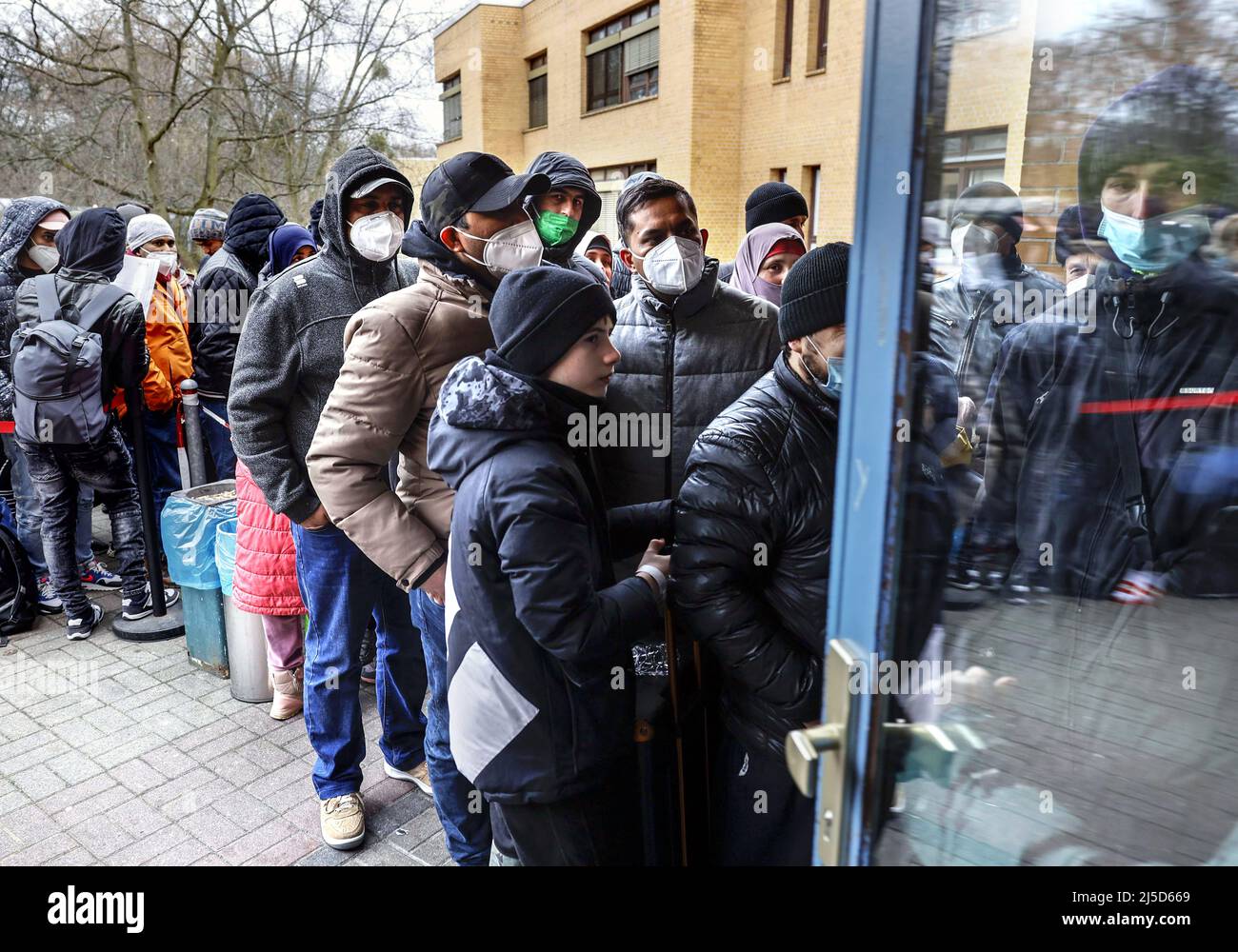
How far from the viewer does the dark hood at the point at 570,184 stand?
328cm

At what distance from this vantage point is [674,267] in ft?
8.71

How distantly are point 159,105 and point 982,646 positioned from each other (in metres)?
16.5

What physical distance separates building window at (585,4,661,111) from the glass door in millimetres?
19685

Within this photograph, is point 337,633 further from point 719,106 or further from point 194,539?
point 719,106

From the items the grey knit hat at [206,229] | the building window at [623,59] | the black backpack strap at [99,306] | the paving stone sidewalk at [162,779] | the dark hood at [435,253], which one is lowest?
the paving stone sidewalk at [162,779]

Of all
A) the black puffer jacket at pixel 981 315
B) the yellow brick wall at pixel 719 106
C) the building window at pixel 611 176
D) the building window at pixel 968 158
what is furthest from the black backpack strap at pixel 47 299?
the building window at pixel 611 176

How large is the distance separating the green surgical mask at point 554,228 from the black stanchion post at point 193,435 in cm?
260

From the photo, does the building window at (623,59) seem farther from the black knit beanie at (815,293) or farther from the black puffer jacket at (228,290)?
the black knit beanie at (815,293)

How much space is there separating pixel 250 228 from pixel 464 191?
11.9ft

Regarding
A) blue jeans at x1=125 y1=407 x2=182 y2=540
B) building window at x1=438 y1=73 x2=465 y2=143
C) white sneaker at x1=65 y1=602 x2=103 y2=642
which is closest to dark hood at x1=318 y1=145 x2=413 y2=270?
white sneaker at x1=65 y1=602 x2=103 y2=642

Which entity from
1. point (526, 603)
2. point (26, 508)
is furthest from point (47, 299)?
point (526, 603)

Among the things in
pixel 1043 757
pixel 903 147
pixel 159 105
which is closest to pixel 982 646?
pixel 1043 757

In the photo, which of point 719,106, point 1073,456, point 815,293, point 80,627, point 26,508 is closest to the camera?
point 815,293
